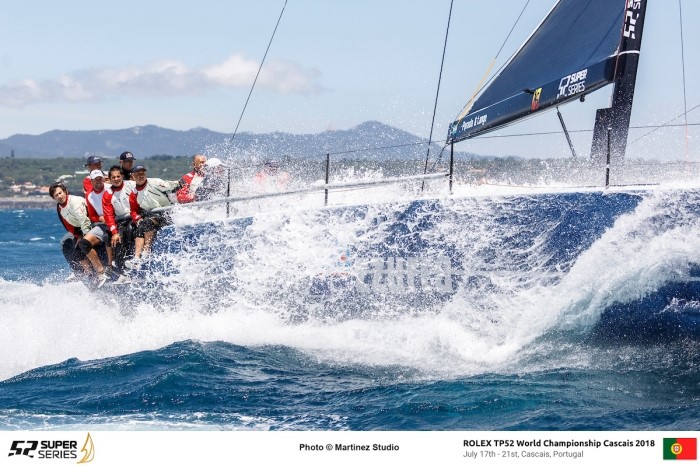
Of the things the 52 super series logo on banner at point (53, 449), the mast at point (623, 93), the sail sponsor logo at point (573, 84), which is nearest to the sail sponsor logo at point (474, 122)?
the sail sponsor logo at point (573, 84)

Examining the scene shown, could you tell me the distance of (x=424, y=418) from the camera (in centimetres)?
488

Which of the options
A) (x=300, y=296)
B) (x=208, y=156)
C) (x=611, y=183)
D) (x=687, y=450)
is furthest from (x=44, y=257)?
(x=687, y=450)

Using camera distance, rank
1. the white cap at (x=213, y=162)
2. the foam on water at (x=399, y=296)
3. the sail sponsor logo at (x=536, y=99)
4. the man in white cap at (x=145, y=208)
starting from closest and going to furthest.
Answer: the foam on water at (x=399, y=296)
the sail sponsor logo at (x=536, y=99)
the man in white cap at (x=145, y=208)
the white cap at (x=213, y=162)

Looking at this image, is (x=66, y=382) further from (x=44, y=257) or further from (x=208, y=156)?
(x=44, y=257)

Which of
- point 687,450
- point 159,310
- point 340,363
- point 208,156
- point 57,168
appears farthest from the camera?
point 57,168

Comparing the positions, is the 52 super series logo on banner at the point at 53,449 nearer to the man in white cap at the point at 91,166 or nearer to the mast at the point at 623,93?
the mast at the point at 623,93

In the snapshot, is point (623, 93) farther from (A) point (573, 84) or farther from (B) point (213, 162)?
(B) point (213, 162)

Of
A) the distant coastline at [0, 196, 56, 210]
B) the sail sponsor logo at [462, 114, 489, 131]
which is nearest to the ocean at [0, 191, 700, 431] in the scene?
the sail sponsor logo at [462, 114, 489, 131]

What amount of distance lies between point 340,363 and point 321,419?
116cm

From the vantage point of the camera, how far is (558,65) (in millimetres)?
6805

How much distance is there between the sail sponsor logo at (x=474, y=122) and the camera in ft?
23.3

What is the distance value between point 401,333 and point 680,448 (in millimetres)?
2579

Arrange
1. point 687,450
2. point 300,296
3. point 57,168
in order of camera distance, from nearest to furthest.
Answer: point 687,450 < point 300,296 < point 57,168

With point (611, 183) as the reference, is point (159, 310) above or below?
below
